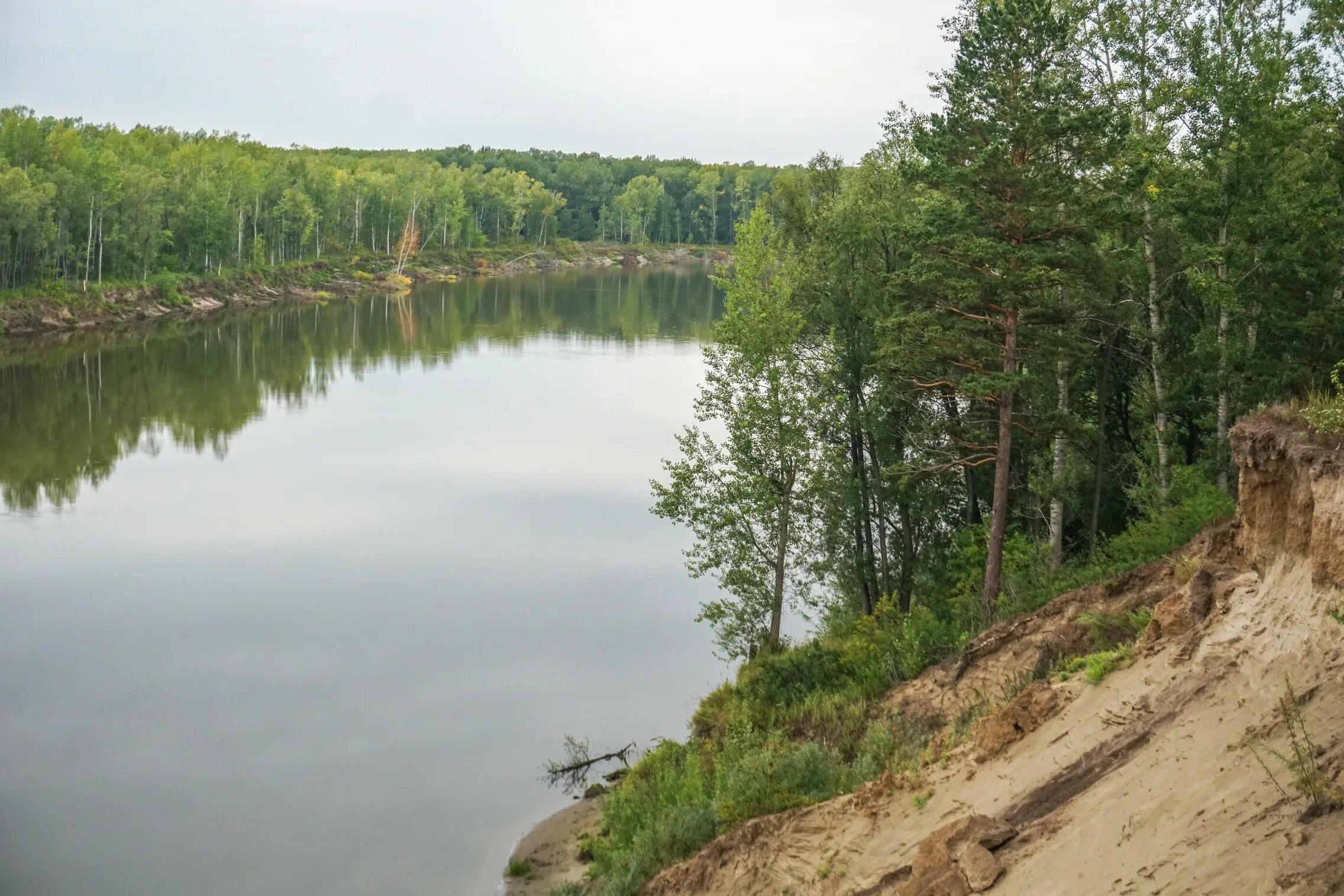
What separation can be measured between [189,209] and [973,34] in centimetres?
8349

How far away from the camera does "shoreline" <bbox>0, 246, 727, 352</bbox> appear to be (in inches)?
Result: 2852

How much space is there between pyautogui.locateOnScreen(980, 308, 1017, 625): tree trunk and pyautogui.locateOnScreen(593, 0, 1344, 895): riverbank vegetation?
6 centimetres

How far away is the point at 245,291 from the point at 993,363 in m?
88.5

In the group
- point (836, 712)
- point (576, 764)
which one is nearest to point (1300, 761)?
point (836, 712)

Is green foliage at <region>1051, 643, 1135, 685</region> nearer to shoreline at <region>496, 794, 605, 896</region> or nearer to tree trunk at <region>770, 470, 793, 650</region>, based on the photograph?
shoreline at <region>496, 794, 605, 896</region>

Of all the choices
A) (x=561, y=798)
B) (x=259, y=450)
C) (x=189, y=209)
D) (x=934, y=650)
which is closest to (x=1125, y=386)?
(x=934, y=650)

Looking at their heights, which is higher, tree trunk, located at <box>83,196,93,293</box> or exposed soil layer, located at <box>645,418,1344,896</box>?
tree trunk, located at <box>83,196,93,293</box>

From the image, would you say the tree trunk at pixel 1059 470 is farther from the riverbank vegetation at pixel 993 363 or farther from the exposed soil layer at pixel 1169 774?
the exposed soil layer at pixel 1169 774

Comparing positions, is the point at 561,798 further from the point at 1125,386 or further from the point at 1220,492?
the point at 1125,386

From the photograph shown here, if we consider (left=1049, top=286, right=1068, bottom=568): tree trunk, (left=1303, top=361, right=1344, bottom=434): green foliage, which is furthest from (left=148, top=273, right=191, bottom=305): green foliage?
(left=1303, top=361, right=1344, bottom=434): green foliage

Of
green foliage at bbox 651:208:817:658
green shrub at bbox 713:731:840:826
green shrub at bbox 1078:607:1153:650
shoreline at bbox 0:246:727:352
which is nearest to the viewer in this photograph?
green shrub at bbox 1078:607:1153:650

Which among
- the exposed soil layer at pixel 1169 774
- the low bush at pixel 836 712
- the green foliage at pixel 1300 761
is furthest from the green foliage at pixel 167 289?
the green foliage at pixel 1300 761

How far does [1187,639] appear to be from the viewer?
36.7 feet

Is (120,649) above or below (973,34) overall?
below
